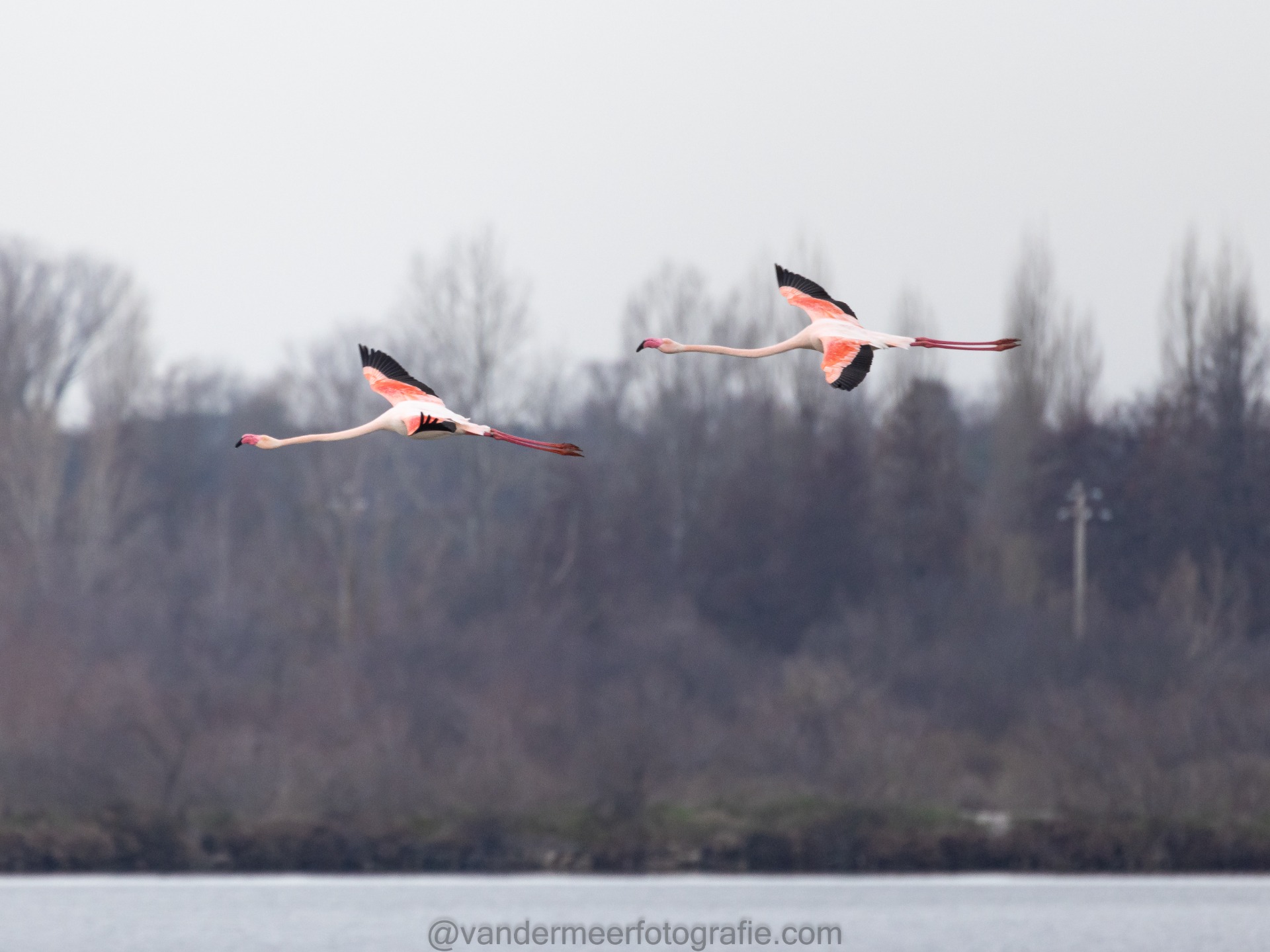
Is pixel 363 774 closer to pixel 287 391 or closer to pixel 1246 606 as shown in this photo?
pixel 1246 606

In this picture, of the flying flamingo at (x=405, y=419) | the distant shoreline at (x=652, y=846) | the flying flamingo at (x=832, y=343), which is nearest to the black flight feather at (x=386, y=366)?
the flying flamingo at (x=405, y=419)

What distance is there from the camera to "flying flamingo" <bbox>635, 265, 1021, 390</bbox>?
12.8 meters

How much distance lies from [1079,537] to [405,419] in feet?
133

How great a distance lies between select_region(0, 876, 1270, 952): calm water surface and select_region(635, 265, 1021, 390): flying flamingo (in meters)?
21.8

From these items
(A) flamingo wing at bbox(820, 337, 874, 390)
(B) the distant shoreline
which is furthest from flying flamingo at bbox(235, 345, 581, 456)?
(B) the distant shoreline

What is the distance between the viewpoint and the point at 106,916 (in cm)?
3759

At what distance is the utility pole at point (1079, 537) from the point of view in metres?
50.4

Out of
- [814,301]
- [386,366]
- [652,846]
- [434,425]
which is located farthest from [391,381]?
[652,846]

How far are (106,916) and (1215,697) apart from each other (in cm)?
2258

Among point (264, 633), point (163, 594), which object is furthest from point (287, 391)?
point (264, 633)

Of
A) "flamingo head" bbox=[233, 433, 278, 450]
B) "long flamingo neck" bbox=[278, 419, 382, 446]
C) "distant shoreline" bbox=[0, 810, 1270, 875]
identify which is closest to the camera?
"long flamingo neck" bbox=[278, 419, 382, 446]

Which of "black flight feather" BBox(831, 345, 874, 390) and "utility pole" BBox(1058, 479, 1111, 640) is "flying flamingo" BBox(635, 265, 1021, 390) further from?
"utility pole" BBox(1058, 479, 1111, 640)

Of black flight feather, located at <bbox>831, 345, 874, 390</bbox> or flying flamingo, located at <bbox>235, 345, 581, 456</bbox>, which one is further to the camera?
black flight feather, located at <bbox>831, 345, 874, 390</bbox>

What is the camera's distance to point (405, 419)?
507 inches
